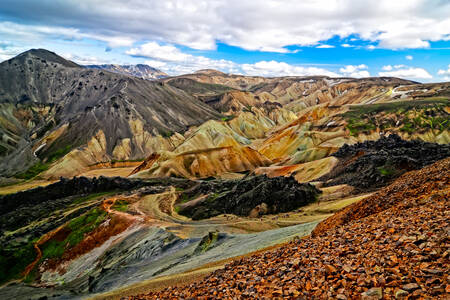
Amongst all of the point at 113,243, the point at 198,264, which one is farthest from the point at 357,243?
the point at 113,243

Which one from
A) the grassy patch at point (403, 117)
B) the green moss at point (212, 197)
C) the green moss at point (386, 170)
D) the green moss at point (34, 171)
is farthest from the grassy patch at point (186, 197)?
the grassy patch at point (403, 117)

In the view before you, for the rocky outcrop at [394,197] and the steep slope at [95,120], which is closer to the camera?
the rocky outcrop at [394,197]

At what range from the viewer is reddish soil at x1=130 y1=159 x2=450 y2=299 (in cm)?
812

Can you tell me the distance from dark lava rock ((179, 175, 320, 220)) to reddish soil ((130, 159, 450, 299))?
3138 cm

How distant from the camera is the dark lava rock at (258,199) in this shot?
46875 mm

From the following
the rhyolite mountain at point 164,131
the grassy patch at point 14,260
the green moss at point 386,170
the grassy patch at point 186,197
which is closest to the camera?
the grassy patch at point 14,260

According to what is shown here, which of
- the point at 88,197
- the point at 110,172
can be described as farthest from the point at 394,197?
the point at 110,172

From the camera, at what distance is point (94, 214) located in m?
51.2

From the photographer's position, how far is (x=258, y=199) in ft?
159

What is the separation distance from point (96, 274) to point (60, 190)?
4689 cm

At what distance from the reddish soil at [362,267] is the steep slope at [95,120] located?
12065cm

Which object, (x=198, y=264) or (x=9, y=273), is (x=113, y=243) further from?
(x=198, y=264)

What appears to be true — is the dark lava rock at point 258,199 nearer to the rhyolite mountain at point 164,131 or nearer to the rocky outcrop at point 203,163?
the rocky outcrop at point 203,163

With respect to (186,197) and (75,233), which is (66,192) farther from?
(186,197)
